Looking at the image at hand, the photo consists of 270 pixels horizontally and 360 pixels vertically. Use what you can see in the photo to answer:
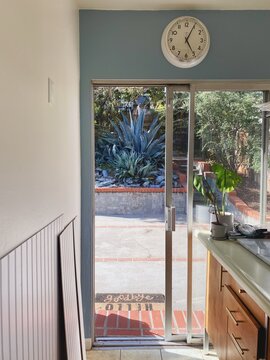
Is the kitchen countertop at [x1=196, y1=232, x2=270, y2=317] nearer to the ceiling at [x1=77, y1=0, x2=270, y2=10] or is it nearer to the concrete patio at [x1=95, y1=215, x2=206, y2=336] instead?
the concrete patio at [x1=95, y1=215, x2=206, y2=336]

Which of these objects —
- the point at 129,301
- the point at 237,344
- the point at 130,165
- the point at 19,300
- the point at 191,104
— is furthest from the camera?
the point at 130,165

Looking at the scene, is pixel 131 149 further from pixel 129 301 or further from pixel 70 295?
pixel 70 295

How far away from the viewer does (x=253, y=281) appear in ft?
5.21

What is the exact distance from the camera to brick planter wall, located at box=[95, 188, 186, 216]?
3.07 meters

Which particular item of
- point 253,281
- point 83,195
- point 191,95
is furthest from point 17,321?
point 191,95

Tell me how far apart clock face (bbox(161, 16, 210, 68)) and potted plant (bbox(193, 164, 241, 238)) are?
30.9 inches

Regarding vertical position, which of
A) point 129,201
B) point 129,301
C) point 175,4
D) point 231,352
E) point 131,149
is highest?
point 175,4

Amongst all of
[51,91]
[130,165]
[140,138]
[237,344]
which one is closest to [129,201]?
[130,165]

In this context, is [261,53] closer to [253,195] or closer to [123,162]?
[253,195]

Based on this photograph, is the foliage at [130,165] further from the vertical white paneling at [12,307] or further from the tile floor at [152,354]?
the vertical white paneling at [12,307]

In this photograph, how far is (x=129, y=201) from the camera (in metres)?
3.49

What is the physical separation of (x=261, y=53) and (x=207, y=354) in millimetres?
2226

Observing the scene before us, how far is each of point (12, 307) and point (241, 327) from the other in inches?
47.6

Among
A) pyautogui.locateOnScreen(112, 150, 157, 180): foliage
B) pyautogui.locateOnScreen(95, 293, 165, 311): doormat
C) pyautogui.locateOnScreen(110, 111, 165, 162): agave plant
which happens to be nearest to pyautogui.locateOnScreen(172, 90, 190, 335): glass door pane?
pyautogui.locateOnScreen(110, 111, 165, 162): agave plant
